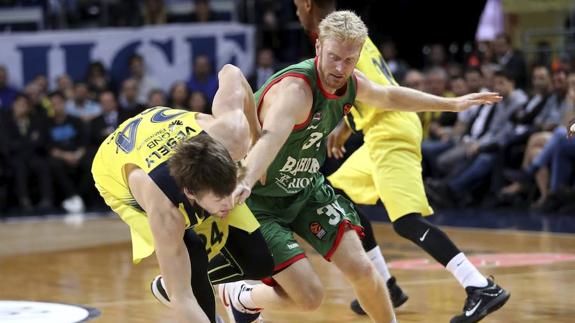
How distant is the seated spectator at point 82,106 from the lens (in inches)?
512

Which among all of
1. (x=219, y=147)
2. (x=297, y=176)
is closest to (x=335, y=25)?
(x=297, y=176)

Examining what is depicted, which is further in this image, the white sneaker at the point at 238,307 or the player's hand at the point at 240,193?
the white sneaker at the point at 238,307

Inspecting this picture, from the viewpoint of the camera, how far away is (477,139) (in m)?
11.3

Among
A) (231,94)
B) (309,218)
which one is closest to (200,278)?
(231,94)

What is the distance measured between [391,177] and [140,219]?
5.93 feet

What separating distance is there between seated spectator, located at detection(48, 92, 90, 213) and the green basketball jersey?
8.28 meters

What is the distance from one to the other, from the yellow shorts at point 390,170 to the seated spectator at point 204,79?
7.37 meters

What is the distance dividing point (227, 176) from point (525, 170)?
301 inches

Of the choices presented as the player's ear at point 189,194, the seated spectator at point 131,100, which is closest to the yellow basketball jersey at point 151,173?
the player's ear at point 189,194

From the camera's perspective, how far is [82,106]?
43.0 ft

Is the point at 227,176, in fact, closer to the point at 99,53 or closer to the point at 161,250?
the point at 161,250

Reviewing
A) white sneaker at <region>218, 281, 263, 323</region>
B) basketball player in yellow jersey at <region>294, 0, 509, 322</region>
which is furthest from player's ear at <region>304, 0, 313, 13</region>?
white sneaker at <region>218, 281, 263, 323</region>

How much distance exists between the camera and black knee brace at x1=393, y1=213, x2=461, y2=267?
5.51 m

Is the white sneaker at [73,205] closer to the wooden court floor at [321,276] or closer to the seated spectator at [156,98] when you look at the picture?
the seated spectator at [156,98]
